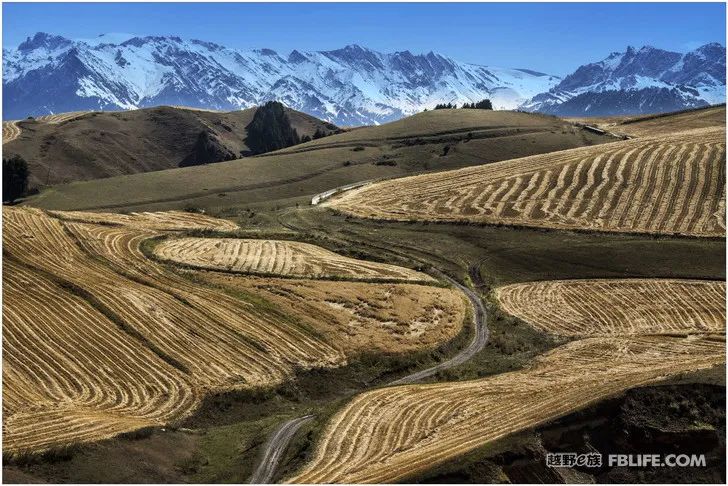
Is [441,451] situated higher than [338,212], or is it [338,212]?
[338,212]

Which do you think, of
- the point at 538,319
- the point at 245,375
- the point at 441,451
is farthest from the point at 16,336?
the point at 538,319

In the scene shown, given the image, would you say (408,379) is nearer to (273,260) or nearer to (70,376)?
(70,376)

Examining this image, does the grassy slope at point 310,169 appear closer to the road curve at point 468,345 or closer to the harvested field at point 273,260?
the harvested field at point 273,260

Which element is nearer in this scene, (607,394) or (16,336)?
(607,394)

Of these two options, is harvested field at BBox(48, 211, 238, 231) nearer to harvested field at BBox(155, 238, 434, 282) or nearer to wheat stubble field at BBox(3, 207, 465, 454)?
harvested field at BBox(155, 238, 434, 282)

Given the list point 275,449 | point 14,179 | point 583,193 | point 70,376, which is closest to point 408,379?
point 275,449

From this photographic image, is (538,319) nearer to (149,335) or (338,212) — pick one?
(149,335)
